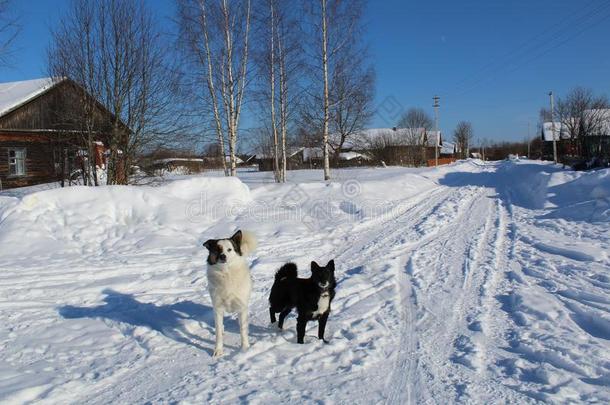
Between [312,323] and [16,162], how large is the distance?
25056 millimetres

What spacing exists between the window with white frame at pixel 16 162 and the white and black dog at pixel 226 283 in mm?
24855

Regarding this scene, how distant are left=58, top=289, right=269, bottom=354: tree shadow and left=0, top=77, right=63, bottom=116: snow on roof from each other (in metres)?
18.2

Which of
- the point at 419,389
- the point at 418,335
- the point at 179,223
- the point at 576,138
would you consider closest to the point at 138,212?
the point at 179,223

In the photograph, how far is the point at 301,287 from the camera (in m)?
4.95

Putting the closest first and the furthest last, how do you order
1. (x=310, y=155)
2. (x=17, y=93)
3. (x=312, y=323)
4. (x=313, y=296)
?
(x=313, y=296)
(x=312, y=323)
(x=17, y=93)
(x=310, y=155)

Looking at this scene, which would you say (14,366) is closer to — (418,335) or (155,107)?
(418,335)

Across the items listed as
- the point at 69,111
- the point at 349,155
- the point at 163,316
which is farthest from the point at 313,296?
the point at 349,155

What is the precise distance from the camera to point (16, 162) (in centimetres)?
2427

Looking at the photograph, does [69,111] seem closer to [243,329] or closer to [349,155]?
[243,329]

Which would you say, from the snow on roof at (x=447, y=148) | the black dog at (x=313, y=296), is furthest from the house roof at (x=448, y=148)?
the black dog at (x=313, y=296)

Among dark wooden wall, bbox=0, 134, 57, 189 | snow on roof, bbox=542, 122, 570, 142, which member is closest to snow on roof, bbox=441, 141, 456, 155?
snow on roof, bbox=542, 122, 570, 142

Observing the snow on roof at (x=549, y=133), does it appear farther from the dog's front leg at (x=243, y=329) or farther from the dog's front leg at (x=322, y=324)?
the dog's front leg at (x=243, y=329)

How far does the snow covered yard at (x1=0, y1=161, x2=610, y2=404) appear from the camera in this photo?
3869 mm

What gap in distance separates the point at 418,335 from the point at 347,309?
1202 millimetres
